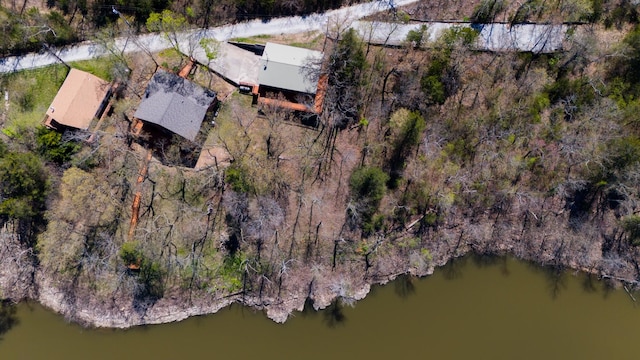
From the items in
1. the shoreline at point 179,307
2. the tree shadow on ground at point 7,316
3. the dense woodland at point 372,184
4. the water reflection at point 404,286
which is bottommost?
the tree shadow on ground at point 7,316

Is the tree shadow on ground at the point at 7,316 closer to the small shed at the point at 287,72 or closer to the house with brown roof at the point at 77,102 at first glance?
the house with brown roof at the point at 77,102

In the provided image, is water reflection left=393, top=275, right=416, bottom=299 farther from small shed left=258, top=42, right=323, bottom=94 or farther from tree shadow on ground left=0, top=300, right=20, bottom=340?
tree shadow on ground left=0, top=300, right=20, bottom=340

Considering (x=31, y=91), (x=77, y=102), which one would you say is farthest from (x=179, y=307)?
(x=31, y=91)

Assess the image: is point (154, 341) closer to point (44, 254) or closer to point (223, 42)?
point (44, 254)

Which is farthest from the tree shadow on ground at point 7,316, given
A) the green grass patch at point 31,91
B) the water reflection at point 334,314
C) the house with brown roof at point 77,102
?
the water reflection at point 334,314

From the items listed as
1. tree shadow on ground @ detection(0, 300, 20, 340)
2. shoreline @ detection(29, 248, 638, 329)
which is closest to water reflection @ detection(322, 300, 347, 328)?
shoreline @ detection(29, 248, 638, 329)

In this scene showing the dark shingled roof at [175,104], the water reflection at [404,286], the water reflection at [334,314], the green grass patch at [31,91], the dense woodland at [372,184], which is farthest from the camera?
the water reflection at [404,286]
